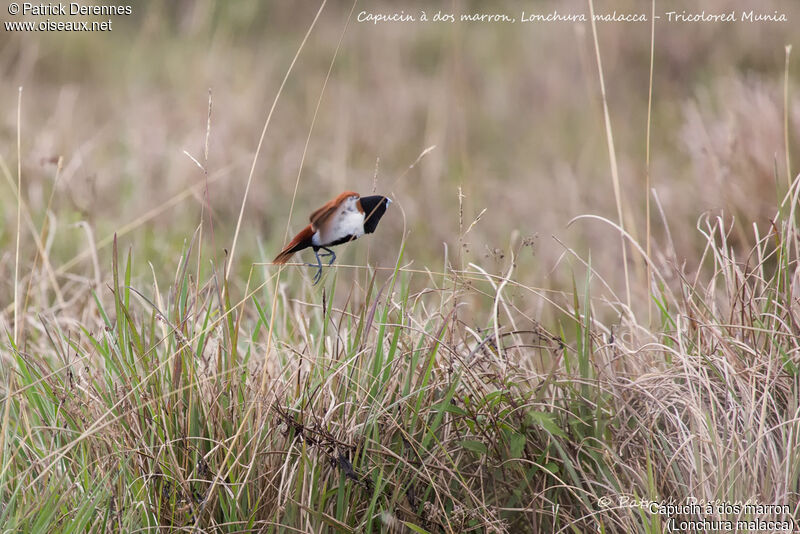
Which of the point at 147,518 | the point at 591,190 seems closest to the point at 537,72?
the point at 591,190

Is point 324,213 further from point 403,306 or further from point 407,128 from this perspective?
point 407,128

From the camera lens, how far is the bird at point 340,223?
1.32 metres

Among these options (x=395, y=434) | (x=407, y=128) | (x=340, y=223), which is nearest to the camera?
(x=340, y=223)

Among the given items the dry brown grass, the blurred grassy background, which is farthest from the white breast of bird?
the blurred grassy background

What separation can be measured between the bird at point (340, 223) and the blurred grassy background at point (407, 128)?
159cm

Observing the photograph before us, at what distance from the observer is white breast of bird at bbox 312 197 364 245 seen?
131cm

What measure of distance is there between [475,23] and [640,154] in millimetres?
3749

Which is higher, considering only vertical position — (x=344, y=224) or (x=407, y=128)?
(x=407, y=128)

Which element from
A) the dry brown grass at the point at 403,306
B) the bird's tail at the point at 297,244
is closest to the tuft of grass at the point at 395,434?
the dry brown grass at the point at 403,306

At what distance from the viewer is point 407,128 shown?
20.8ft

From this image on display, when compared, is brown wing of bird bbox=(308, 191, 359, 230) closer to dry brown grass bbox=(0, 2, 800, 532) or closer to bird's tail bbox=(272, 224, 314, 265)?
bird's tail bbox=(272, 224, 314, 265)

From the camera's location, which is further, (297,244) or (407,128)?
(407,128)

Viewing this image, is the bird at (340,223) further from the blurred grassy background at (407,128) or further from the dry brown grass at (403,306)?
the blurred grassy background at (407,128)

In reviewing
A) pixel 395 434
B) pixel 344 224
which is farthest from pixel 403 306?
pixel 344 224
